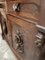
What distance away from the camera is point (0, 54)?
1.94 m

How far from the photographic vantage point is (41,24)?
0.88 meters

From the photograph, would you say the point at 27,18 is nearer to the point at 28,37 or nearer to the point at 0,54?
the point at 28,37

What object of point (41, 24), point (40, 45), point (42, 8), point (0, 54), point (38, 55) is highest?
point (42, 8)

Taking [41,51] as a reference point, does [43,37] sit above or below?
above

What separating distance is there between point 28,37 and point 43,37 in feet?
1.09

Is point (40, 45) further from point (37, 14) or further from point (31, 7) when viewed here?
point (31, 7)

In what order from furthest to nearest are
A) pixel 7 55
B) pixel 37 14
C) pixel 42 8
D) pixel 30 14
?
pixel 7 55, pixel 30 14, pixel 37 14, pixel 42 8

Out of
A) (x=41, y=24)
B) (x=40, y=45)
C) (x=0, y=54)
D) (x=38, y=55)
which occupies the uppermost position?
(x=41, y=24)

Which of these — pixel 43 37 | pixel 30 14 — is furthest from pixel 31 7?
pixel 43 37

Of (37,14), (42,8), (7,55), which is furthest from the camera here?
(7,55)

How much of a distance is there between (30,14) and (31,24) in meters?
0.09

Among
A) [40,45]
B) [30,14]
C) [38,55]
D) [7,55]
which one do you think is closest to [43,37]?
[40,45]

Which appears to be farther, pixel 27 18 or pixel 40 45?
pixel 27 18

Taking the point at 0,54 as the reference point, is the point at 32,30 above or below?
above
